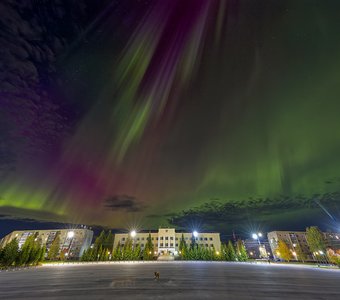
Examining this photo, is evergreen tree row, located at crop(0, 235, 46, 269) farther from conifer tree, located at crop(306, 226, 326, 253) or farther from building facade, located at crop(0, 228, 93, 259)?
conifer tree, located at crop(306, 226, 326, 253)

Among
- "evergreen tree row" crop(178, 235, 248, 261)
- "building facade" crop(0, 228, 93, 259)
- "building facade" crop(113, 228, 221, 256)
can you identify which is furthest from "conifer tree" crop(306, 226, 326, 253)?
"building facade" crop(0, 228, 93, 259)

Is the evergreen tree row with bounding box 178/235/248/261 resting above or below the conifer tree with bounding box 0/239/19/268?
above

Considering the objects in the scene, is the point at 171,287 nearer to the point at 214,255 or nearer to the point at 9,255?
the point at 9,255

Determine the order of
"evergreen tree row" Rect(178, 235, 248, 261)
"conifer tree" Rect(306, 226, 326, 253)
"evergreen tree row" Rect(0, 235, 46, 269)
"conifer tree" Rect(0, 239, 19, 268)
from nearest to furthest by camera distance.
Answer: "conifer tree" Rect(0, 239, 19, 268) → "evergreen tree row" Rect(0, 235, 46, 269) → "conifer tree" Rect(306, 226, 326, 253) → "evergreen tree row" Rect(178, 235, 248, 261)

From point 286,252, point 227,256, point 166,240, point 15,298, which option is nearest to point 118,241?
point 166,240

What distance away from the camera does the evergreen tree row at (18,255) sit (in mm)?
44025

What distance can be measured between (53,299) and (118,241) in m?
108

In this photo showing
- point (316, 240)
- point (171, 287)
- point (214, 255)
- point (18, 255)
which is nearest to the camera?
point (171, 287)

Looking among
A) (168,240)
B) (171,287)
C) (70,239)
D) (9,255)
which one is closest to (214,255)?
(168,240)

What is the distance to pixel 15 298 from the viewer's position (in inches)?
456

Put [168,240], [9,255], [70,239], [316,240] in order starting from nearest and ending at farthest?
[9,255], [316,240], [168,240], [70,239]

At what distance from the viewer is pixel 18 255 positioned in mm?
47344

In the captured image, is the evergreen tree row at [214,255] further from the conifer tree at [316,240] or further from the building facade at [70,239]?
the building facade at [70,239]

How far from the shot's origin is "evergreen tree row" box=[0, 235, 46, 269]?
144ft
